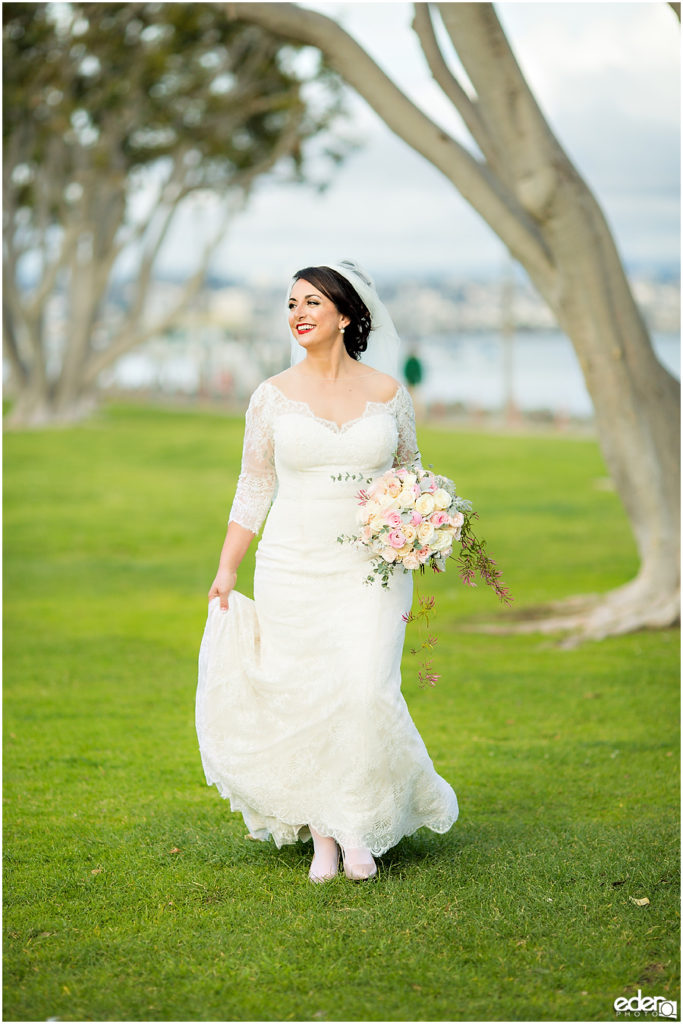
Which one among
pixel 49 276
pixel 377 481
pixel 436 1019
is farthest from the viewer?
pixel 49 276

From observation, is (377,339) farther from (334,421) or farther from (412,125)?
(412,125)

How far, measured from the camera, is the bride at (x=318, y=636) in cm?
512

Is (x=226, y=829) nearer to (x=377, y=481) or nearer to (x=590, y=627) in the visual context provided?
(x=377, y=481)

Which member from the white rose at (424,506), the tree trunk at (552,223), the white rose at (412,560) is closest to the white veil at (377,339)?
the white rose at (424,506)

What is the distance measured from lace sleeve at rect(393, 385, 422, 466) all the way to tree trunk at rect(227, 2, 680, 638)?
428 cm

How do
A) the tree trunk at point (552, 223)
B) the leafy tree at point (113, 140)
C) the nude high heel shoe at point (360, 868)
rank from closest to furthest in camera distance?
the nude high heel shoe at point (360, 868) → the tree trunk at point (552, 223) → the leafy tree at point (113, 140)

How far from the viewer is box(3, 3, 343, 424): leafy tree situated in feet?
82.0

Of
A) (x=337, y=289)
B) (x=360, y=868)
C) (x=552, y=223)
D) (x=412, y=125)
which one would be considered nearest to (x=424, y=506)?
(x=337, y=289)

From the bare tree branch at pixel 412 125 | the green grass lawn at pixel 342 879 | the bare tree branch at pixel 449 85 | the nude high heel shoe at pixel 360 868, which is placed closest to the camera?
the green grass lawn at pixel 342 879

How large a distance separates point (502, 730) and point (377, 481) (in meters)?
3.28

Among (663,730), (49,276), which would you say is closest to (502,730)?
(663,730)

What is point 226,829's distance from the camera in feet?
19.6

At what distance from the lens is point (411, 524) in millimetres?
4977

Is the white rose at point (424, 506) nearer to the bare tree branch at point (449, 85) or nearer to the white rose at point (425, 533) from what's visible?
the white rose at point (425, 533)
